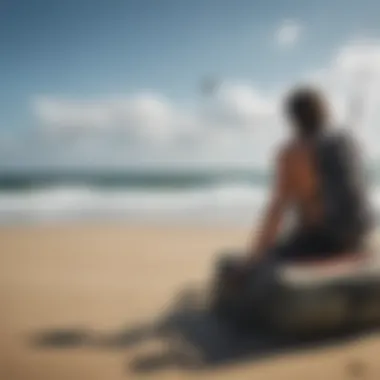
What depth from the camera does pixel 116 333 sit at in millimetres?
Answer: 2193

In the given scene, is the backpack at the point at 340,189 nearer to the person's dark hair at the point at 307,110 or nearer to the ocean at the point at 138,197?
the person's dark hair at the point at 307,110

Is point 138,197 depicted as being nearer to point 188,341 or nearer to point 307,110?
point 188,341

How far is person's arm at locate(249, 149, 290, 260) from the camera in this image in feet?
6.53

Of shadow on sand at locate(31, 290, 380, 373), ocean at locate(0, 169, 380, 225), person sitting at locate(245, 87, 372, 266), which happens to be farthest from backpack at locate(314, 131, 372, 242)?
ocean at locate(0, 169, 380, 225)

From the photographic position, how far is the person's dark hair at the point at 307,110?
1.96 metres

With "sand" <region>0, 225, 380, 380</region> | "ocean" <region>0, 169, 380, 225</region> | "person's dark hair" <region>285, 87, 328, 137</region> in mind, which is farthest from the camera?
"ocean" <region>0, 169, 380, 225</region>

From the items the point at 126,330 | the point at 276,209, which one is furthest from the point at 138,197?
the point at 276,209

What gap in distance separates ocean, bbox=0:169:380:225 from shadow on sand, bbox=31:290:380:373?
229 cm

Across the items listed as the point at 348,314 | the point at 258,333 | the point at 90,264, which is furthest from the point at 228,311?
the point at 90,264

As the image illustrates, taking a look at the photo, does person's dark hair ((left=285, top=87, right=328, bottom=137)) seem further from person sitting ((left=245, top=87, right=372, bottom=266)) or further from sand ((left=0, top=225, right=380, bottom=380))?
sand ((left=0, top=225, right=380, bottom=380))

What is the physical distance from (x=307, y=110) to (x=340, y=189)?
12.7 inches

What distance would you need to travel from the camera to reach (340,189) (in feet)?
6.58

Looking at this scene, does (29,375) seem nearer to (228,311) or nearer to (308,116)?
(228,311)

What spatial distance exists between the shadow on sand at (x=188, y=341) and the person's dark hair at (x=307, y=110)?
2.56 feet
